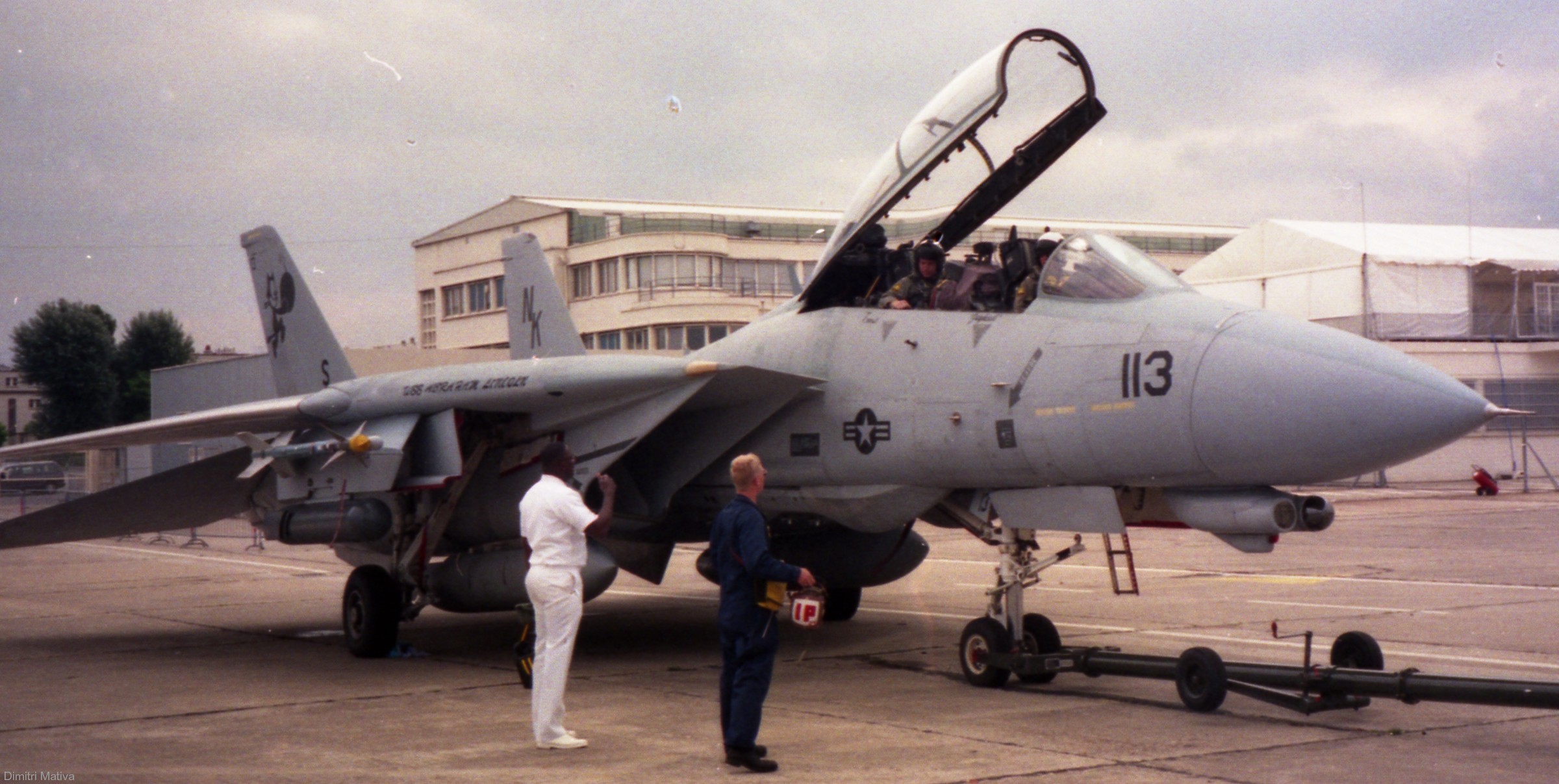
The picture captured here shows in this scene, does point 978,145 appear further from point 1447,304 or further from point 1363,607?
point 1447,304

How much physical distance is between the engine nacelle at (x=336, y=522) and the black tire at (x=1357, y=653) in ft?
23.6

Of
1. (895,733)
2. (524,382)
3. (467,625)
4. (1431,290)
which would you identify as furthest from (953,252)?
(1431,290)

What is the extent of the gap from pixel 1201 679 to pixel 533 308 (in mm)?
8900

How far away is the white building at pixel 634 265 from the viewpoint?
51875 mm

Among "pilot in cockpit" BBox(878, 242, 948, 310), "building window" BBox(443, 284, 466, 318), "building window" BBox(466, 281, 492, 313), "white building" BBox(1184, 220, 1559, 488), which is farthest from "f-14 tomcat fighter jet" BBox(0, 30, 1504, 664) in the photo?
"building window" BBox(443, 284, 466, 318)

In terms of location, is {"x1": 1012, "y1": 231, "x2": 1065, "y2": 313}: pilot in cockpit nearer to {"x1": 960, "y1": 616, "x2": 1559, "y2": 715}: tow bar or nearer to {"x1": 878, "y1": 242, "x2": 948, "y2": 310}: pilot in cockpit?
{"x1": 878, "y1": 242, "x2": 948, "y2": 310}: pilot in cockpit

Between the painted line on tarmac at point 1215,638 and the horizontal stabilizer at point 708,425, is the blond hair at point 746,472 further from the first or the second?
the painted line on tarmac at point 1215,638

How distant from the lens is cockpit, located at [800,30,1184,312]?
916 cm

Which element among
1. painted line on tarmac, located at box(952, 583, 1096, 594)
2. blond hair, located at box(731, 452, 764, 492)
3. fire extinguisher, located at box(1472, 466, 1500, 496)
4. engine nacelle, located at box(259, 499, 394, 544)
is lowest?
painted line on tarmac, located at box(952, 583, 1096, 594)

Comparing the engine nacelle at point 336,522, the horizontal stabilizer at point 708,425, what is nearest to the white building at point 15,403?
the engine nacelle at point 336,522

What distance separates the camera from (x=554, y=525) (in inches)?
286

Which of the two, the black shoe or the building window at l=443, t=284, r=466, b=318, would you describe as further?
the building window at l=443, t=284, r=466, b=318

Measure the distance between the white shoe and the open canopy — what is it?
4223mm

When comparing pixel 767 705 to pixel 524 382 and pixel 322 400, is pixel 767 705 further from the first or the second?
pixel 322 400
